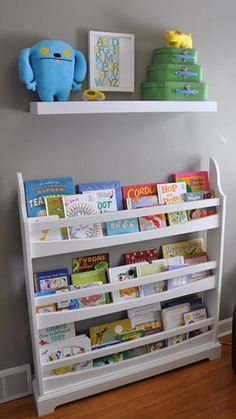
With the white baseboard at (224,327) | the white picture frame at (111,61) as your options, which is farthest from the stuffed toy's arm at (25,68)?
the white baseboard at (224,327)

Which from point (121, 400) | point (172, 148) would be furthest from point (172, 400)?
point (172, 148)

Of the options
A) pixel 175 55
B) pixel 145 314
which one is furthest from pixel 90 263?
pixel 175 55

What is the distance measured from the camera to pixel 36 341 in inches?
65.2

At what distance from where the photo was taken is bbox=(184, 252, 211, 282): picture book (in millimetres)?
2000

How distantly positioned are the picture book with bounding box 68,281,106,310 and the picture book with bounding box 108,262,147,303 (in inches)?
2.4

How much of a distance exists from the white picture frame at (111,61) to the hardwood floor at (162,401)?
142cm

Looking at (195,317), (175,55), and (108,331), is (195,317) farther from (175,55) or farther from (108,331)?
(175,55)

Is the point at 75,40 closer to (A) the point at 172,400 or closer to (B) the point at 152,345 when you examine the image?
(B) the point at 152,345

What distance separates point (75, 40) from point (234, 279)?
1.58 m

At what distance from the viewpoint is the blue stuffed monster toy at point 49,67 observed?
145cm

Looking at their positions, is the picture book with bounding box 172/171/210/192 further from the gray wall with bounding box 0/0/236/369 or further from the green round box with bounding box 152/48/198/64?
the green round box with bounding box 152/48/198/64

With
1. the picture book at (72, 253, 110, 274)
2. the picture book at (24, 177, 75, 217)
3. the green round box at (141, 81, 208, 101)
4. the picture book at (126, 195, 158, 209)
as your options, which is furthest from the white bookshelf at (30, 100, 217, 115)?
the picture book at (72, 253, 110, 274)

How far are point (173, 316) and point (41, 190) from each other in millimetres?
947

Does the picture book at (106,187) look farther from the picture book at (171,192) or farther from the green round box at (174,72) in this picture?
the green round box at (174,72)
